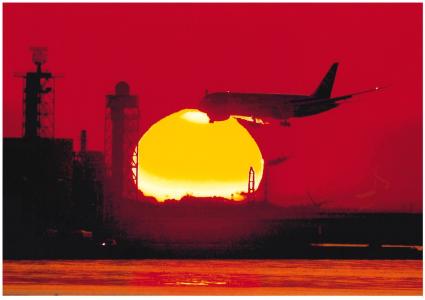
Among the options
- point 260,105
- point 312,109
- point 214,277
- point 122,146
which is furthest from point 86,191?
point 214,277

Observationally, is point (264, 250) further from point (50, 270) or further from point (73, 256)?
point (50, 270)

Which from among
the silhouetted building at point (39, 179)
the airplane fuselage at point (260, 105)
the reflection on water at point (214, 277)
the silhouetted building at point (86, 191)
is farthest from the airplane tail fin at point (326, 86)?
the reflection on water at point (214, 277)

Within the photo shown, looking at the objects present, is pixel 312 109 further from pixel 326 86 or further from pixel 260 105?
pixel 260 105

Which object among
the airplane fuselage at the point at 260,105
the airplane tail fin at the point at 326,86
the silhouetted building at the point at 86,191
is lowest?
the silhouetted building at the point at 86,191

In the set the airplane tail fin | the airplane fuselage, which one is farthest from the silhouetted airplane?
the airplane tail fin

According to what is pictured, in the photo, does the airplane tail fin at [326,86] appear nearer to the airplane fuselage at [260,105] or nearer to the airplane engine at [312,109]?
the airplane engine at [312,109]
